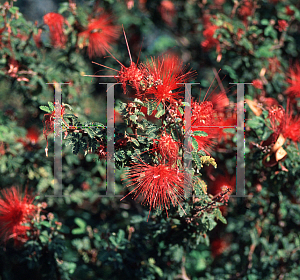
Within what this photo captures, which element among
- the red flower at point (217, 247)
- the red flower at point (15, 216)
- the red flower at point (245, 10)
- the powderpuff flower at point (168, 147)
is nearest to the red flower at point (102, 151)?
the powderpuff flower at point (168, 147)

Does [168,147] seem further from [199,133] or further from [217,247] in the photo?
[217,247]

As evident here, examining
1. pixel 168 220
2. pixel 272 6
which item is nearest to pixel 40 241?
pixel 168 220

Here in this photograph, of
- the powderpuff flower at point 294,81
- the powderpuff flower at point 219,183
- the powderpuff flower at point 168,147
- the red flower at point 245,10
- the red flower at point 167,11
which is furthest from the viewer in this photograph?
the red flower at point 167,11

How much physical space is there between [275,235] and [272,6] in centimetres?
212

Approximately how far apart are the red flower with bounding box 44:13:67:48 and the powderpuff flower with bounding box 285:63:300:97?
1.96 meters

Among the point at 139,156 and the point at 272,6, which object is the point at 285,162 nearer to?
the point at 139,156

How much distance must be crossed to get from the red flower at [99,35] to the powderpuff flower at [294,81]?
1.58m

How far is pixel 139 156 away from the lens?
144 cm

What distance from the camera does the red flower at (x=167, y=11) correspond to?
3.29 m

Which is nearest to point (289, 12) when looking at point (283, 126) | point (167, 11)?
point (167, 11)

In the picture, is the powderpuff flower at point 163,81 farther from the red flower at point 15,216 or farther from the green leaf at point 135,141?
the red flower at point 15,216

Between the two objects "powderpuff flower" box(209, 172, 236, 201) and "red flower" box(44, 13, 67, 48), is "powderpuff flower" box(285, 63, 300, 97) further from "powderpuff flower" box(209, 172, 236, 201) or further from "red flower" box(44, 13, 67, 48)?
"red flower" box(44, 13, 67, 48)

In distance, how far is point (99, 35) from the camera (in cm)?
268

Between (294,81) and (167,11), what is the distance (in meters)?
1.55
